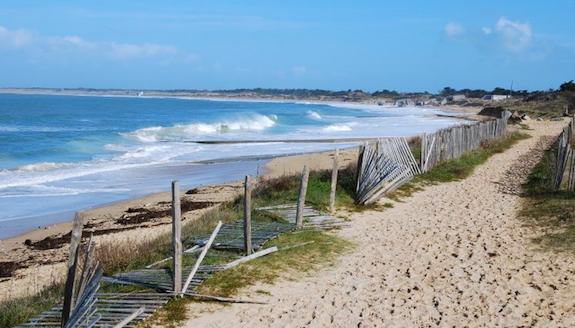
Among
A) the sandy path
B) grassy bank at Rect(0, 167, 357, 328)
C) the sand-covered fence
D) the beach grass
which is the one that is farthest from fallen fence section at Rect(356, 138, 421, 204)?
the beach grass

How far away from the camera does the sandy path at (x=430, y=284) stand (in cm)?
718

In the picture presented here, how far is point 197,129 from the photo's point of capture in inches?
2015

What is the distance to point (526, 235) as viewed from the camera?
36.0 feet

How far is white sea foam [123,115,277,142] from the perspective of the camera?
43.0 metres

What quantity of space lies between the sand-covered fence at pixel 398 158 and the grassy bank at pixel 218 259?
79 centimetres

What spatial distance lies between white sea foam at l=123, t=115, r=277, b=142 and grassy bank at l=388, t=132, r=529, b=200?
21.7 m

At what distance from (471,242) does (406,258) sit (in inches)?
62.2

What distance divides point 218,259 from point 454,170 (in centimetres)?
1190

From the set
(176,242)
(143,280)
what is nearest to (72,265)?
(176,242)

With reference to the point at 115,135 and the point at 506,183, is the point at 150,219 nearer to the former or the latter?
the point at 506,183

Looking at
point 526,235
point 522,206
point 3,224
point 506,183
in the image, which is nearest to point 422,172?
point 506,183

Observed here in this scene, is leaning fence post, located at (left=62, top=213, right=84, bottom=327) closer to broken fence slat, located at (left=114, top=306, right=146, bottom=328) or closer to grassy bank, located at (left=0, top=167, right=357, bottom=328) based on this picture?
broken fence slat, located at (left=114, top=306, right=146, bottom=328)

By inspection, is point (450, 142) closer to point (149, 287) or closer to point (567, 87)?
point (149, 287)

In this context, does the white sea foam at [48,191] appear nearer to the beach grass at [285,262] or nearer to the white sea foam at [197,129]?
the beach grass at [285,262]
